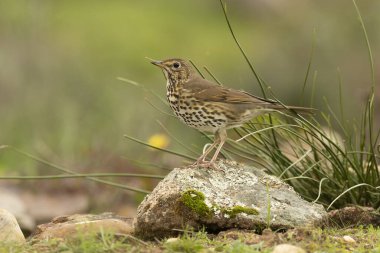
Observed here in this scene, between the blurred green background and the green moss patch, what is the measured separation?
270 cm

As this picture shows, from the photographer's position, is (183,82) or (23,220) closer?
(183,82)

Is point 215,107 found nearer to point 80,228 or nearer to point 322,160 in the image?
point 322,160

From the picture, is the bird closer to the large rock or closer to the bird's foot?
the bird's foot

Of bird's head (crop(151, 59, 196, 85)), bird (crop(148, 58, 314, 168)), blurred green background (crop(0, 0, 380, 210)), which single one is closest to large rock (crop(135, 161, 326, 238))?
bird (crop(148, 58, 314, 168))

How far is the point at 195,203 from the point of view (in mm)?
5387

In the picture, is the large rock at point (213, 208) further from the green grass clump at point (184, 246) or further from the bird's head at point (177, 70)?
the bird's head at point (177, 70)

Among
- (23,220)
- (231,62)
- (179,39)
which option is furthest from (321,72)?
(23,220)

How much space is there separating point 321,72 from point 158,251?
401 inches

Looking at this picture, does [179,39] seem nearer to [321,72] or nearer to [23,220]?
[321,72]

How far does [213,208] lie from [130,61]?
11.8m

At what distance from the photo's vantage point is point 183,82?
6.32m

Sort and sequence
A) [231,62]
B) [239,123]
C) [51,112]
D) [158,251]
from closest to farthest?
[158,251] < [239,123] < [51,112] < [231,62]

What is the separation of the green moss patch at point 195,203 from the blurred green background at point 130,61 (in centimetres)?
270

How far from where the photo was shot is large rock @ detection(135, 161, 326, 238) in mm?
5383
